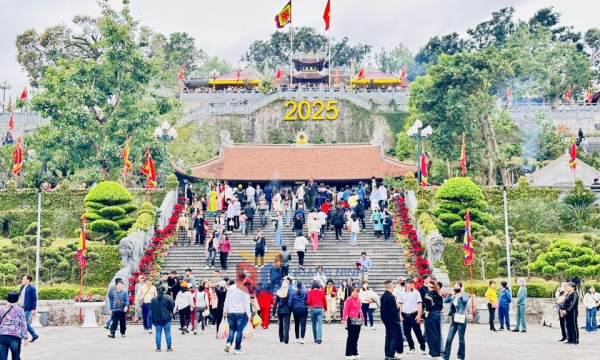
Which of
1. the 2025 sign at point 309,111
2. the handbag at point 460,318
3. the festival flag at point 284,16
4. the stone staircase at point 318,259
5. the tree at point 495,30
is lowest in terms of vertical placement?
the handbag at point 460,318

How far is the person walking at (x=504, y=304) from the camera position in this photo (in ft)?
67.4

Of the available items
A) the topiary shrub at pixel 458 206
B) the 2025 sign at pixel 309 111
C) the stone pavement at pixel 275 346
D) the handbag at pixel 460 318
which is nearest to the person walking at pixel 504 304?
the stone pavement at pixel 275 346

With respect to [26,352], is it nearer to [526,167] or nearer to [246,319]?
[246,319]

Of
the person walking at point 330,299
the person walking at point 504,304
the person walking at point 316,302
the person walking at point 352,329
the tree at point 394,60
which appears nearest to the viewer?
the person walking at point 352,329

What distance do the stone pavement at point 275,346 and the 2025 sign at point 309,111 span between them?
37.9m

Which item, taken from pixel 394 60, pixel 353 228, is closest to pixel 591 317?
pixel 353 228

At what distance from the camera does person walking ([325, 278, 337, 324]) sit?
2241 centimetres

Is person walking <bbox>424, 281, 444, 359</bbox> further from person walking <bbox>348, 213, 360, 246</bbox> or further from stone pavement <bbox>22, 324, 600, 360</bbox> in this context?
person walking <bbox>348, 213, 360, 246</bbox>

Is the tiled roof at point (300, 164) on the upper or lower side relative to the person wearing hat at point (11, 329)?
upper

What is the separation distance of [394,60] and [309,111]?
47278 mm

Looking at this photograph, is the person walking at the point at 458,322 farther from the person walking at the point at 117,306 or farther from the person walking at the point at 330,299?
the person walking at the point at 117,306

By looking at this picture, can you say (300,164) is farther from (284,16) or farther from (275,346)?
(275,346)

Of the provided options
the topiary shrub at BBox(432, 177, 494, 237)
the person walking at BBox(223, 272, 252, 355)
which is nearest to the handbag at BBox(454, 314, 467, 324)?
the person walking at BBox(223, 272, 252, 355)

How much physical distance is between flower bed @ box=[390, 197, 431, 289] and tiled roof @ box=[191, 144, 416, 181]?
707 centimetres
